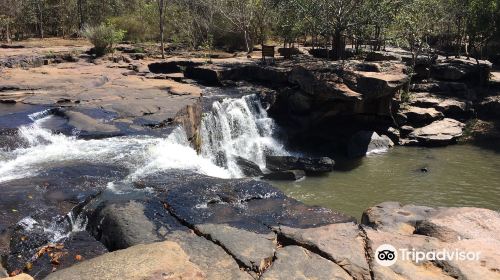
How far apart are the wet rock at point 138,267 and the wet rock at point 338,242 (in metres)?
1.44

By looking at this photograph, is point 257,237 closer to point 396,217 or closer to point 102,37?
point 396,217

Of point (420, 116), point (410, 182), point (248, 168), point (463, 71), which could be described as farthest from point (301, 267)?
point (463, 71)

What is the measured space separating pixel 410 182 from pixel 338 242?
801 centimetres

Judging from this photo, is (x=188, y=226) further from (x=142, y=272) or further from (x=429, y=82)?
(x=429, y=82)

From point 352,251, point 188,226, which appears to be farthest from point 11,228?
point 352,251

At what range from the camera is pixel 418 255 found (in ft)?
16.2

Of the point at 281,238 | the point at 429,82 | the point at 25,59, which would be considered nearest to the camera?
the point at 281,238

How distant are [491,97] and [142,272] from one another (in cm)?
1871

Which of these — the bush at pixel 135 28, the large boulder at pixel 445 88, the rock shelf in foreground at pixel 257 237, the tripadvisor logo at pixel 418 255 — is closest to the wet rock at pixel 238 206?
the rock shelf in foreground at pixel 257 237

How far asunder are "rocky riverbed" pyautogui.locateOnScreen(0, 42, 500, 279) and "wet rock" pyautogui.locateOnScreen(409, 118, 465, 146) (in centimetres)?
6

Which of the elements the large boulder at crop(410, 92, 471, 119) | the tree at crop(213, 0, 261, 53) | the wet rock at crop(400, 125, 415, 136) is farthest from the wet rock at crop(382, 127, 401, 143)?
the tree at crop(213, 0, 261, 53)

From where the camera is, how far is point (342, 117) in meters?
16.1

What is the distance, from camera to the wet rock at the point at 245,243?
190 inches

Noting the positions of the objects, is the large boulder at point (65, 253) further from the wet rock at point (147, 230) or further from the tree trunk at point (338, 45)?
the tree trunk at point (338, 45)
